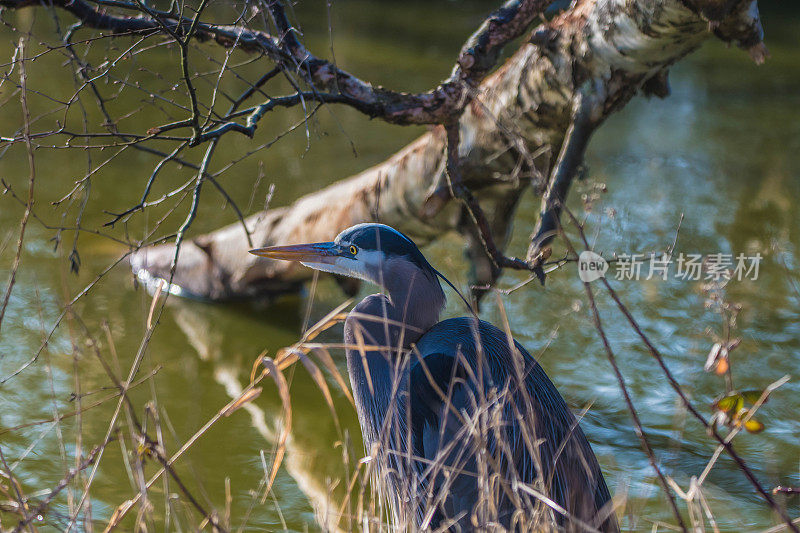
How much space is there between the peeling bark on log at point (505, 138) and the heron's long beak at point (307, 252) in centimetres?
42

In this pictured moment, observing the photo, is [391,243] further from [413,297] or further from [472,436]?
[472,436]

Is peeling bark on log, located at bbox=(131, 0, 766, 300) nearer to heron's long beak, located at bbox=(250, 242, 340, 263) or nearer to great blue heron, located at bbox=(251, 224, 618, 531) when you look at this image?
heron's long beak, located at bbox=(250, 242, 340, 263)

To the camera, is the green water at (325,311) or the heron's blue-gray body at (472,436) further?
the green water at (325,311)

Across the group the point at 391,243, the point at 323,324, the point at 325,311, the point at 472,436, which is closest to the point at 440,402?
the point at 472,436

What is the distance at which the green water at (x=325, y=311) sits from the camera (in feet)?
11.3

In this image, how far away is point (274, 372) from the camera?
184cm

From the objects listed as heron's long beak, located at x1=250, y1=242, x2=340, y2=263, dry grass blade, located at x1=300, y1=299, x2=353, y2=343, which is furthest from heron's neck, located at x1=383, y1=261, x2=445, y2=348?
dry grass blade, located at x1=300, y1=299, x2=353, y2=343

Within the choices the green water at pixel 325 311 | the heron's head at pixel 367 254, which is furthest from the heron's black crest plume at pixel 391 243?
the green water at pixel 325 311

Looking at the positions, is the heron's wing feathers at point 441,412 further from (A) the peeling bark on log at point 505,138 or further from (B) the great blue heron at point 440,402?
(A) the peeling bark on log at point 505,138

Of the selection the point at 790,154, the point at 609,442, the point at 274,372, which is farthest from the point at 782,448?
the point at 790,154

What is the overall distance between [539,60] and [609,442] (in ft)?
5.37

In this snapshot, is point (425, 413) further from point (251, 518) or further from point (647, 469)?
point (647, 469)

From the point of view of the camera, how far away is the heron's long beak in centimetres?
277

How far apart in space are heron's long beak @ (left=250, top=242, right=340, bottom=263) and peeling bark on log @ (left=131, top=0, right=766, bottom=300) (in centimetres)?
42
